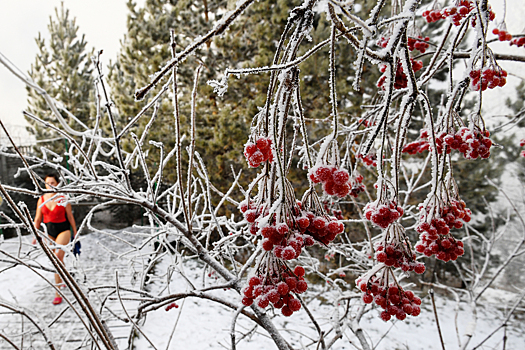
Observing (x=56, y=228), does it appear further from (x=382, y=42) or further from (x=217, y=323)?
(x=382, y=42)

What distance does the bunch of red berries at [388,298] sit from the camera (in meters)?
0.73

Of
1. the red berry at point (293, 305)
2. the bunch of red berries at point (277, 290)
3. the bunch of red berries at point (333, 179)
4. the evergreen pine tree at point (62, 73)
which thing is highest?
the evergreen pine tree at point (62, 73)

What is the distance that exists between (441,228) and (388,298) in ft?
0.73

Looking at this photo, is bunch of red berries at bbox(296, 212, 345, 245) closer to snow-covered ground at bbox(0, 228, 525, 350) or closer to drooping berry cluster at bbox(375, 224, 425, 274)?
drooping berry cluster at bbox(375, 224, 425, 274)

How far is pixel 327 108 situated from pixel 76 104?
27.6ft

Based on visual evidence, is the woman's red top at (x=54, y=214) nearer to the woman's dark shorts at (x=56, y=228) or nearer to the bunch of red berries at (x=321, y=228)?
the woman's dark shorts at (x=56, y=228)

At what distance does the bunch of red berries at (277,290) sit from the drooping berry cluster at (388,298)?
0.91 feet

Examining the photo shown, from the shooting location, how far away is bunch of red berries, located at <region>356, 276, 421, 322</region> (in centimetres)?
73

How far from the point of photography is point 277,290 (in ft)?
1.73

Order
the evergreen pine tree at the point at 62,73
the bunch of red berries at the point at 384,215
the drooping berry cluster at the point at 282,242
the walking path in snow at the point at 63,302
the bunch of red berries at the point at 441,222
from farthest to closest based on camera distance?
the evergreen pine tree at the point at 62,73
the walking path in snow at the point at 63,302
the bunch of red berries at the point at 441,222
the bunch of red berries at the point at 384,215
the drooping berry cluster at the point at 282,242

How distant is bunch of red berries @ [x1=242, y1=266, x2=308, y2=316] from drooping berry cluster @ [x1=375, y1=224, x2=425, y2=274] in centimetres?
23

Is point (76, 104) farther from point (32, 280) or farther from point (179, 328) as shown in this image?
point (179, 328)

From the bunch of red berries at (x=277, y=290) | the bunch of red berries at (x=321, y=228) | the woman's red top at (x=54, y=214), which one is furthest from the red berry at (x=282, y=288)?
the woman's red top at (x=54, y=214)

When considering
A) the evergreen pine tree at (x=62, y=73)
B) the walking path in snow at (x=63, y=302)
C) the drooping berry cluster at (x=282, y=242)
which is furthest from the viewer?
the evergreen pine tree at (x=62, y=73)
